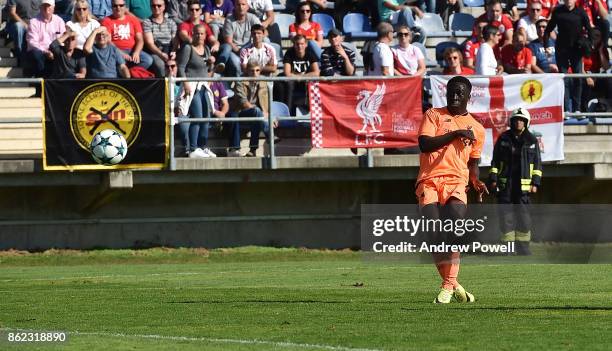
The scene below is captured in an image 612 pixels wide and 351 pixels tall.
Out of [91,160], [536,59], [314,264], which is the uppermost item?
[536,59]

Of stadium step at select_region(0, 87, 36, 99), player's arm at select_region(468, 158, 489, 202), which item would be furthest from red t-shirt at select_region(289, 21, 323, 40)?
player's arm at select_region(468, 158, 489, 202)

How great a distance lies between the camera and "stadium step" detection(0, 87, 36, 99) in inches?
871

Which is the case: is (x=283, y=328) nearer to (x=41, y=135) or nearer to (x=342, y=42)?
(x=41, y=135)

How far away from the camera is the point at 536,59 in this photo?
24.7 m

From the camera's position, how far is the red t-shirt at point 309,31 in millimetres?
24016

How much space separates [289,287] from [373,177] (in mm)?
8044

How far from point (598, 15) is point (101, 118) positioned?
33.0 ft

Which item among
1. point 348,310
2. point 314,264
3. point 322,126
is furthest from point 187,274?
point 348,310

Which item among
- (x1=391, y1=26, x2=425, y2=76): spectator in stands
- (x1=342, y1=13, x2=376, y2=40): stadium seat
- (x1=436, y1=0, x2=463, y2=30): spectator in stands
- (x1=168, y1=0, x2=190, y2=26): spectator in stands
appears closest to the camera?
(x1=391, y1=26, x2=425, y2=76): spectator in stands

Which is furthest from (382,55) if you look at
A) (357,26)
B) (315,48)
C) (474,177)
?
(474,177)

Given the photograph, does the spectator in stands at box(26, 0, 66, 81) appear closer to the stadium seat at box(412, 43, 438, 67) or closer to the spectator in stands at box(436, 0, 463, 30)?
the stadium seat at box(412, 43, 438, 67)

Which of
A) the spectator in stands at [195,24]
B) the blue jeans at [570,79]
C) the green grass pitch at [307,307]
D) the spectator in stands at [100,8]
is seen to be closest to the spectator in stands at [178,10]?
the spectator in stands at [195,24]

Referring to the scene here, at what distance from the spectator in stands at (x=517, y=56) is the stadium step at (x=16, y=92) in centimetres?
841

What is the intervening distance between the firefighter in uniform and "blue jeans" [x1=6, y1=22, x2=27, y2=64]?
8356mm
